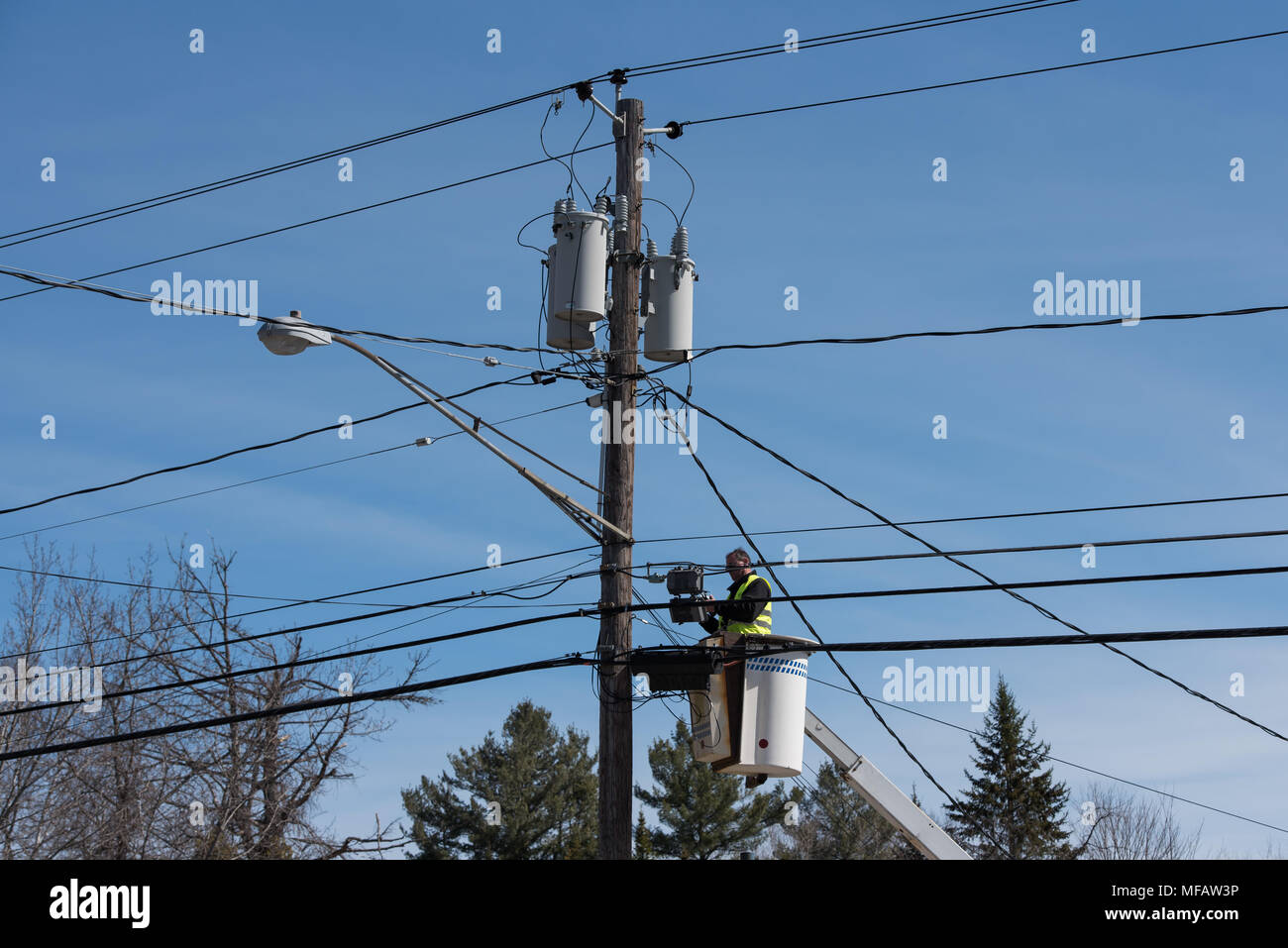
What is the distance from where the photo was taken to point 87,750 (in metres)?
31.8

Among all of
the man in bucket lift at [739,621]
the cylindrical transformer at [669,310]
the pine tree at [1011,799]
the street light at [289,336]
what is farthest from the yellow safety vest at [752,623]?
the pine tree at [1011,799]

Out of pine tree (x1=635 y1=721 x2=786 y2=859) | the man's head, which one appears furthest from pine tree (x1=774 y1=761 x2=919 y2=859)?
the man's head

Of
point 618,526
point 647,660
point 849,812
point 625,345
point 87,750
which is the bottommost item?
point 849,812

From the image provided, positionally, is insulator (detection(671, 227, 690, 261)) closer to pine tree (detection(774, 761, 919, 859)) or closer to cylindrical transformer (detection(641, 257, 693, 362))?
cylindrical transformer (detection(641, 257, 693, 362))

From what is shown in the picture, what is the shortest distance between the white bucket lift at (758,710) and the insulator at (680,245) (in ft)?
12.8

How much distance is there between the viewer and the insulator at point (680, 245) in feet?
44.8

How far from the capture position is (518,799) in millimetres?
51344

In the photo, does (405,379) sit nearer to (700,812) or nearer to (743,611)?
(743,611)

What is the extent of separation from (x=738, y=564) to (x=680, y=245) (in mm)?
3295

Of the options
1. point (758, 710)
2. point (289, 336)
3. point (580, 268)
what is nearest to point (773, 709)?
point (758, 710)

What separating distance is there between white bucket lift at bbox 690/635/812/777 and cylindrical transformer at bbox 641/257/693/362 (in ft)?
9.77
